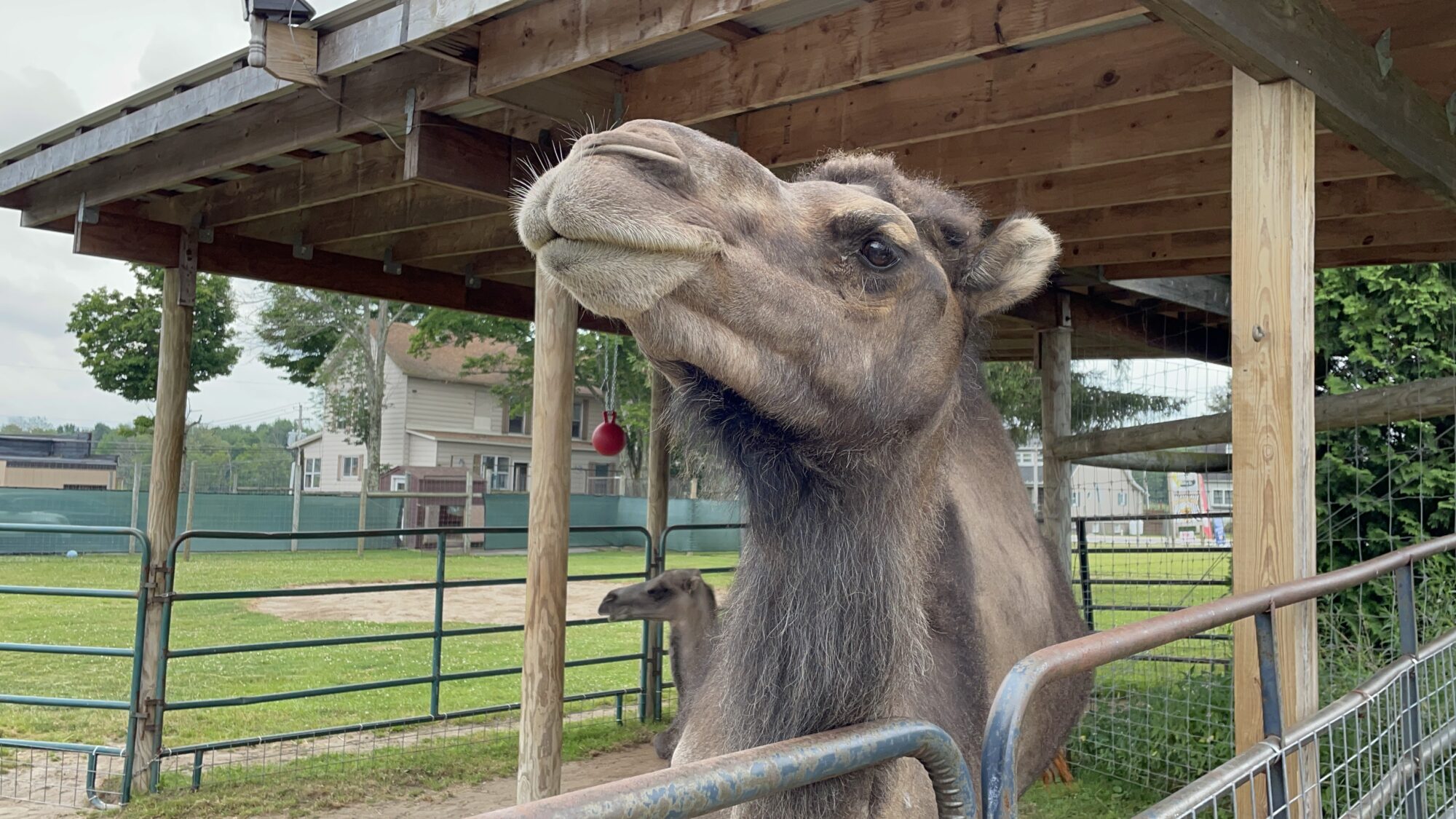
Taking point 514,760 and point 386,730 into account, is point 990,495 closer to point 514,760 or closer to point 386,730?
point 514,760

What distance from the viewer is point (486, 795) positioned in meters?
6.14

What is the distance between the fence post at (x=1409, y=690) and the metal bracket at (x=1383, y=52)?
4.89ft

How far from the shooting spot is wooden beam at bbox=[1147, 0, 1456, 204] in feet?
8.16

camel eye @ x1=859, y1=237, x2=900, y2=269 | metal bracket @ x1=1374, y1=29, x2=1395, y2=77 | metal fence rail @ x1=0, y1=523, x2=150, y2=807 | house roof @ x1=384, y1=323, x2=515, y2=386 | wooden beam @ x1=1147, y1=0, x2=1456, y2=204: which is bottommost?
metal fence rail @ x1=0, y1=523, x2=150, y2=807

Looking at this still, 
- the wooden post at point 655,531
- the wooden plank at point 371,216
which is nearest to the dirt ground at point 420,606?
the wooden post at point 655,531

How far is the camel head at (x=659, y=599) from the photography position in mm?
7238

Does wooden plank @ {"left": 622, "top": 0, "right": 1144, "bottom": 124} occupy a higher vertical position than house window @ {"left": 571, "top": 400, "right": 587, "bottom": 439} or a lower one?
lower

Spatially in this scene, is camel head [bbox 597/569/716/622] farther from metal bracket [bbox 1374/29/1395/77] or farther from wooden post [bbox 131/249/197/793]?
metal bracket [bbox 1374/29/1395/77]

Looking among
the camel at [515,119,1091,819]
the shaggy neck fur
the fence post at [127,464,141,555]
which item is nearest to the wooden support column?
the camel at [515,119,1091,819]

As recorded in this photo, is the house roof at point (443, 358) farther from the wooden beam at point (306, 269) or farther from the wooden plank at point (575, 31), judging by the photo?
the wooden plank at point (575, 31)

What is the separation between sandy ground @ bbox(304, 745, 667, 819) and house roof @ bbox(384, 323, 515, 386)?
23.0m

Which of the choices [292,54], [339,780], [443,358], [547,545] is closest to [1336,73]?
[547,545]

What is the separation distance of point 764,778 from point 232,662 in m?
11.5

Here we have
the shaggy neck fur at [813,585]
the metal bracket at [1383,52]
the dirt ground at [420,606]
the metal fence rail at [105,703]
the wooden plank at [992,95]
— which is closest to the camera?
the shaggy neck fur at [813,585]
